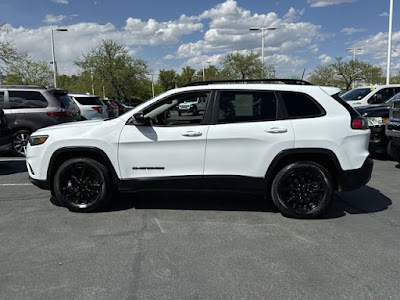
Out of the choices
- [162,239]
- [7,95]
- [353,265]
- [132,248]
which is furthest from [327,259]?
[7,95]

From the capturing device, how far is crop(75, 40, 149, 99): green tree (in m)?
36.1

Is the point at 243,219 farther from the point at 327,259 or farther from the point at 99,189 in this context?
the point at 99,189

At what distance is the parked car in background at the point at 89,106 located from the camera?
40.2 feet

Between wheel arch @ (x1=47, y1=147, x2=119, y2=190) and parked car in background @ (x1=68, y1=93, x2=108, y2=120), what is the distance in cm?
773

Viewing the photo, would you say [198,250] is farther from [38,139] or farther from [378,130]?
[378,130]

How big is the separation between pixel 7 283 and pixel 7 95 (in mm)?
7185

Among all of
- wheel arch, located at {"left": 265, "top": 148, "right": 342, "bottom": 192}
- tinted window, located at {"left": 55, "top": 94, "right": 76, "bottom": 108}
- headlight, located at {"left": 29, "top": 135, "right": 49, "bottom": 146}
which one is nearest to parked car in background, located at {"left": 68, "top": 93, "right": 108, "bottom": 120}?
tinted window, located at {"left": 55, "top": 94, "right": 76, "bottom": 108}

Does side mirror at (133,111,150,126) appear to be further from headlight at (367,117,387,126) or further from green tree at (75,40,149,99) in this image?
green tree at (75,40,149,99)

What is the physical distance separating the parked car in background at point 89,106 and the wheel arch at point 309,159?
9129mm

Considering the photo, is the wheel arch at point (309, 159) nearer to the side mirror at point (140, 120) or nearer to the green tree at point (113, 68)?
the side mirror at point (140, 120)

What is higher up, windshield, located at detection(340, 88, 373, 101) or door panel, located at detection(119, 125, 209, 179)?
windshield, located at detection(340, 88, 373, 101)

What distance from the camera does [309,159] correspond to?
14.8 ft

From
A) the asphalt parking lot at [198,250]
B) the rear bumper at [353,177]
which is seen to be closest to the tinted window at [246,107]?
the rear bumper at [353,177]

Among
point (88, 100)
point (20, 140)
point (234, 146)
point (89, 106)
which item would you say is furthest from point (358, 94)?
point (20, 140)
